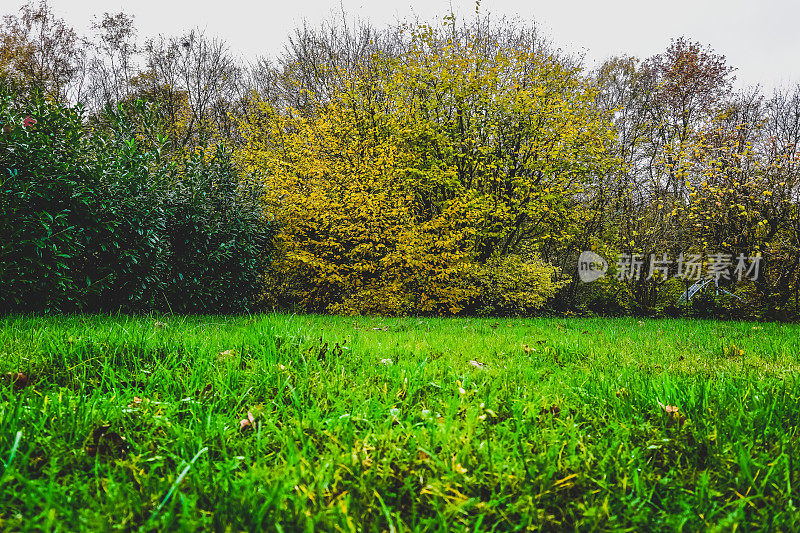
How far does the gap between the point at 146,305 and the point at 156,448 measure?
227 inches

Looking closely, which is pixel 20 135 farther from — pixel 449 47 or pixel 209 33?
pixel 209 33

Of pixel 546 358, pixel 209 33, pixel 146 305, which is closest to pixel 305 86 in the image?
pixel 209 33

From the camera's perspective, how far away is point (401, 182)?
11.9 meters

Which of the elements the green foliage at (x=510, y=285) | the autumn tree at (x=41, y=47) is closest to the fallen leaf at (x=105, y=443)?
the green foliage at (x=510, y=285)

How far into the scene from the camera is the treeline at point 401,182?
5.77m

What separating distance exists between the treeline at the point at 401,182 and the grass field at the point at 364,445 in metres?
3.71

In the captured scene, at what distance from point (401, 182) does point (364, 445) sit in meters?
10.6

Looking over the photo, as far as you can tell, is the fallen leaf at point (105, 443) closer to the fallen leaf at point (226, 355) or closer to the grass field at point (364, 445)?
the grass field at point (364, 445)

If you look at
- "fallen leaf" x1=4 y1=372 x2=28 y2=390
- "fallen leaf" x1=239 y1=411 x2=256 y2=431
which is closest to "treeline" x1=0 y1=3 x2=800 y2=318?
"fallen leaf" x1=4 y1=372 x2=28 y2=390

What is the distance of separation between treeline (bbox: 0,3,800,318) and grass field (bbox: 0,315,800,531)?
3713 mm

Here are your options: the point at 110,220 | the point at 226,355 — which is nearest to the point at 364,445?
the point at 226,355

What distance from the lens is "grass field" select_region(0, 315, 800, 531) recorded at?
4.57 ft

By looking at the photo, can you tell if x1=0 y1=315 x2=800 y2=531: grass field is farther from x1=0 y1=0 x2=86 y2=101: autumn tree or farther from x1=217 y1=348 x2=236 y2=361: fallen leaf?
x1=0 y1=0 x2=86 y2=101: autumn tree

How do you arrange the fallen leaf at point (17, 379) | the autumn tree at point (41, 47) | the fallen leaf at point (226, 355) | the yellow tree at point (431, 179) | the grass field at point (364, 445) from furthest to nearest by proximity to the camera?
the autumn tree at point (41, 47)
the yellow tree at point (431, 179)
the fallen leaf at point (226, 355)
the fallen leaf at point (17, 379)
the grass field at point (364, 445)
